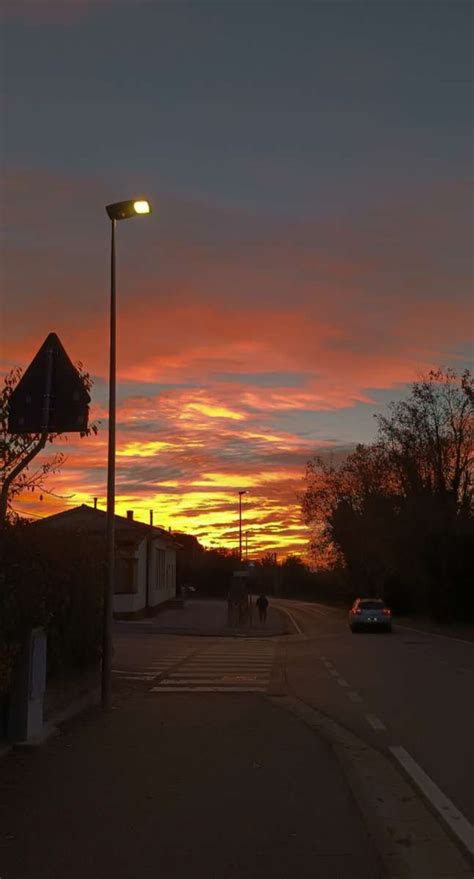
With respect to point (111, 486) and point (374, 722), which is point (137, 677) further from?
point (374, 722)

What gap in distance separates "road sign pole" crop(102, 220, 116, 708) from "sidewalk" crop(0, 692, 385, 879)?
1.86 metres

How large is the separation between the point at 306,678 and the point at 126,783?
412 inches

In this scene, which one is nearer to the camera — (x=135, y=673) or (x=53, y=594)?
(x=53, y=594)

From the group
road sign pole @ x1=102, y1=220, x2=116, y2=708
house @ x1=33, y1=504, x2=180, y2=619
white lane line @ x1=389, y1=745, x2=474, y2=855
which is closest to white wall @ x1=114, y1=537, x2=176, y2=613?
house @ x1=33, y1=504, x2=180, y2=619

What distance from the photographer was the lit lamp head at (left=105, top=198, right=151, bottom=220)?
12711 millimetres

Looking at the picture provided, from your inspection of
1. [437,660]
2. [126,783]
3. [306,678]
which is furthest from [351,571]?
[126,783]

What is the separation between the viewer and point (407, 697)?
13.8 meters

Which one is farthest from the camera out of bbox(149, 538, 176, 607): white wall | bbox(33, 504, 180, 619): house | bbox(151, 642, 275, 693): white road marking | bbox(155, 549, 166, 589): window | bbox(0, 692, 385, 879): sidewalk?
bbox(155, 549, 166, 589): window

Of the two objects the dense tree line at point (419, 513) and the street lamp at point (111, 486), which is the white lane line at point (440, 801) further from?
the dense tree line at point (419, 513)

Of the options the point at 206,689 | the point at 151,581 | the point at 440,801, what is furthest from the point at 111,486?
the point at 151,581

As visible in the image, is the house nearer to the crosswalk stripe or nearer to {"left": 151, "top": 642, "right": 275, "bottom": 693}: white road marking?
{"left": 151, "top": 642, "right": 275, "bottom": 693}: white road marking

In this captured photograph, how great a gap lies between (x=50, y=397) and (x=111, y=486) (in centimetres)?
264

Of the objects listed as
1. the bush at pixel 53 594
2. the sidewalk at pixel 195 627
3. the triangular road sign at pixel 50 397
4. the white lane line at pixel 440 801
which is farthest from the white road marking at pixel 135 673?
the sidewalk at pixel 195 627

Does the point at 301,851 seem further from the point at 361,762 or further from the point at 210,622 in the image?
the point at 210,622
